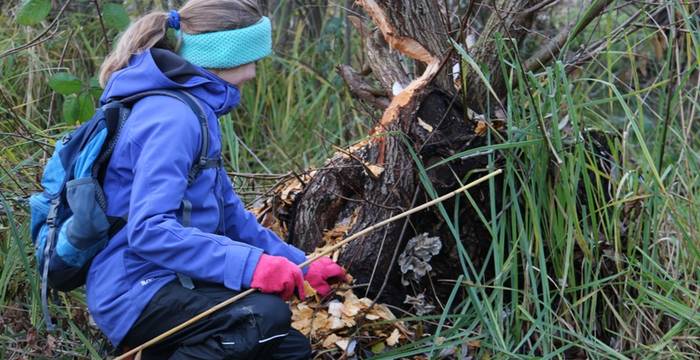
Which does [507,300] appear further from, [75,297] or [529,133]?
[75,297]

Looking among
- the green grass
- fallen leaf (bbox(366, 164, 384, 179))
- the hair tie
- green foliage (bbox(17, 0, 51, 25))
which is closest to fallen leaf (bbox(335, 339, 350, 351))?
the green grass

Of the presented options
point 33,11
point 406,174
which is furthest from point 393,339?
point 33,11

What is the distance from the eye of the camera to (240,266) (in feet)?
8.47

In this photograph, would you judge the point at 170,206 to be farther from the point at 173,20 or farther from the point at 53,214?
the point at 173,20

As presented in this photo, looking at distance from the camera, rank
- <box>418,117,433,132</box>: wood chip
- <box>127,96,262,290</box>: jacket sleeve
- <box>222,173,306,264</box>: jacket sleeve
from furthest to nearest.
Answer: <box>418,117,433,132</box>: wood chip → <box>222,173,306,264</box>: jacket sleeve → <box>127,96,262,290</box>: jacket sleeve

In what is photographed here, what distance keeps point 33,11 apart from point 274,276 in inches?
75.1

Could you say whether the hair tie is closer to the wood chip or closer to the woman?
the woman

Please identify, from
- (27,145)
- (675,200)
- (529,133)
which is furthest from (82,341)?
(675,200)

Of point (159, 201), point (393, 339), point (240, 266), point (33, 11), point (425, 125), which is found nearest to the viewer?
point (159, 201)

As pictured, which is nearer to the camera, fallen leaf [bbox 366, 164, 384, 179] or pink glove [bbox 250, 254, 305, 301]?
pink glove [bbox 250, 254, 305, 301]

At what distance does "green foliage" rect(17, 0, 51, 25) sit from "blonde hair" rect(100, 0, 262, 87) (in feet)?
3.85

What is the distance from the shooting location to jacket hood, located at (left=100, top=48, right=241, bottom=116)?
104 inches

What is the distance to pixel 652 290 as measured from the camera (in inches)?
126

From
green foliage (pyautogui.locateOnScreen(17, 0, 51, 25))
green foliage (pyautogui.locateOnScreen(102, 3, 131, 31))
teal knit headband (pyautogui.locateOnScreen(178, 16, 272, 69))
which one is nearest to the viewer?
teal knit headband (pyautogui.locateOnScreen(178, 16, 272, 69))
